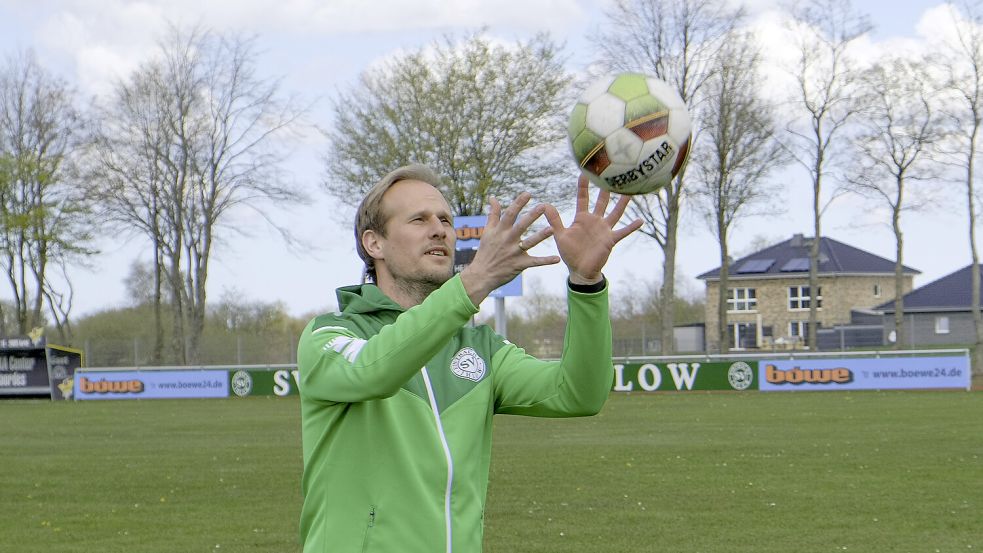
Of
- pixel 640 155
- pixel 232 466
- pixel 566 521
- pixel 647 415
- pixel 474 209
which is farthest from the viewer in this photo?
pixel 474 209

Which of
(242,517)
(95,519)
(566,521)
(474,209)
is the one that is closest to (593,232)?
(566,521)

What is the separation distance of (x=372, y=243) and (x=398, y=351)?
2.29ft

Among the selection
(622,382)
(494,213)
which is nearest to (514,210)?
(494,213)

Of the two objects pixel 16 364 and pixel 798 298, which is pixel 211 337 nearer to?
pixel 16 364

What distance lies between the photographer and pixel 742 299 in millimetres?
80812

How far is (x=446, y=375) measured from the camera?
3545 millimetres

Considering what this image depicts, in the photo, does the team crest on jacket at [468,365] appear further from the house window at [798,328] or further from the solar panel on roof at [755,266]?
the solar panel on roof at [755,266]

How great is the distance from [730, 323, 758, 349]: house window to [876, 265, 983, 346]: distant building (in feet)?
30.5

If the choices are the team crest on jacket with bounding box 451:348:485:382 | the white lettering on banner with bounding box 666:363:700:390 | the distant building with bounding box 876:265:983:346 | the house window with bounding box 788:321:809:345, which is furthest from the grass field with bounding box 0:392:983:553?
the house window with bounding box 788:321:809:345

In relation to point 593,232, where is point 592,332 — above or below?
below

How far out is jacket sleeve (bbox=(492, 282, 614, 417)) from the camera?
11.6 feet

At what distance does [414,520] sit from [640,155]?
1458mm

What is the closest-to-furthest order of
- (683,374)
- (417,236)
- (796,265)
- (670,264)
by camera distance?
(417,236), (683,374), (670,264), (796,265)

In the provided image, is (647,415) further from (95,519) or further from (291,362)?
(291,362)
